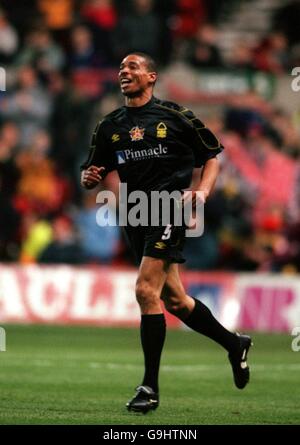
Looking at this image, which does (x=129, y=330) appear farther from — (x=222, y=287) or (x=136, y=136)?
(x=136, y=136)

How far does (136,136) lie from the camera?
27.5 ft

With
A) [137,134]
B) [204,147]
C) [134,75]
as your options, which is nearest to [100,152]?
[137,134]

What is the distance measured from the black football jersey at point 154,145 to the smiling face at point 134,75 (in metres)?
0.15

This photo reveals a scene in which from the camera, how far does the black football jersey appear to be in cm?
838

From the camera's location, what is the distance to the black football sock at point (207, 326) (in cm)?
858

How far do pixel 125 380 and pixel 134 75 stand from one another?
285 centimetres

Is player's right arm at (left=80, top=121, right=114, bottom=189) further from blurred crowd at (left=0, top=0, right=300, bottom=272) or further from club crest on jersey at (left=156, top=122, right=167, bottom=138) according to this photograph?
blurred crowd at (left=0, top=0, right=300, bottom=272)

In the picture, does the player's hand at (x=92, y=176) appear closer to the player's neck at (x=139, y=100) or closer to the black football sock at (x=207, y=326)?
the player's neck at (x=139, y=100)

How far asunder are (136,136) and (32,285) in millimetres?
8454

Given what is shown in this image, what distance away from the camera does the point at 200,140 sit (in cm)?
852

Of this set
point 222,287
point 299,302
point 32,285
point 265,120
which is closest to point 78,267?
point 32,285

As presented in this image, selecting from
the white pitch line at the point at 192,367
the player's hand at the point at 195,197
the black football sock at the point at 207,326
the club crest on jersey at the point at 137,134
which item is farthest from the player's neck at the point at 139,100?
the white pitch line at the point at 192,367

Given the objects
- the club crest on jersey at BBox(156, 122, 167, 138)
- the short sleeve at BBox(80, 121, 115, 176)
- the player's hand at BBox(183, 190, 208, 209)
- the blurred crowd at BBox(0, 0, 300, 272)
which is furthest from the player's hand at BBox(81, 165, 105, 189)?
the blurred crowd at BBox(0, 0, 300, 272)
